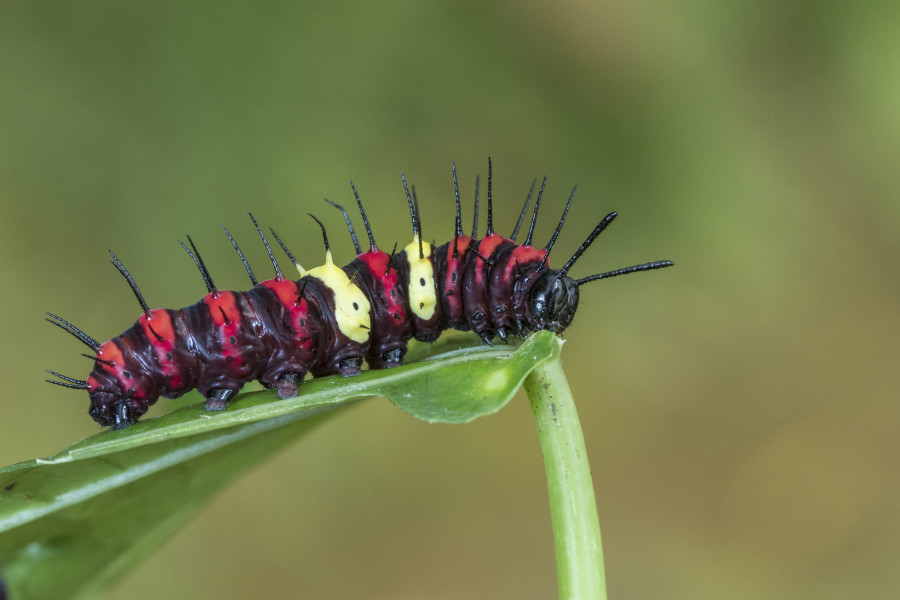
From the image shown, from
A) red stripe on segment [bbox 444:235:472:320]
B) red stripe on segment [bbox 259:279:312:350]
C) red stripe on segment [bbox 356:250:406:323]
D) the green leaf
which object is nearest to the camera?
the green leaf

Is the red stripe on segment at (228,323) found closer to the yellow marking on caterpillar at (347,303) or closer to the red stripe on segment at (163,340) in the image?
the red stripe on segment at (163,340)

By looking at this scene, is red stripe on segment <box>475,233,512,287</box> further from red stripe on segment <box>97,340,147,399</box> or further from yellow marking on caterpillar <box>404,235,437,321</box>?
red stripe on segment <box>97,340,147,399</box>

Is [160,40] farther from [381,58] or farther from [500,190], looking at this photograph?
[500,190]

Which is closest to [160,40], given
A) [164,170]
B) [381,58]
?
[164,170]

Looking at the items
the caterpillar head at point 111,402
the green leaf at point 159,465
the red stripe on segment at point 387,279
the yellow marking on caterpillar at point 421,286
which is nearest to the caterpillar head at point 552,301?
the yellow marking on caterpillar at point 421,286

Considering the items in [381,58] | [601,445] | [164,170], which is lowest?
[601,445]

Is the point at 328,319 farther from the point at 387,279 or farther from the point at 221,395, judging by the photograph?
the point at 221,395

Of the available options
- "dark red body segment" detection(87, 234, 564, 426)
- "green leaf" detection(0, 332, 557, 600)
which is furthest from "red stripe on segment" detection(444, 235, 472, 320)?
"green leaf" detection(0, 332, 557, 600)
